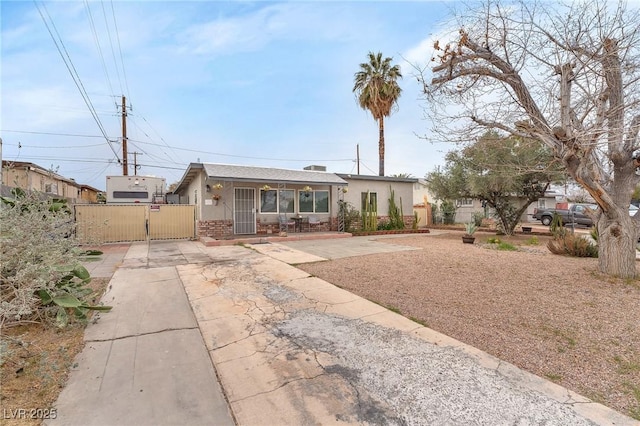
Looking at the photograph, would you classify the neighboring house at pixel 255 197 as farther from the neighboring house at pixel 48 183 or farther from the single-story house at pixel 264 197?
the neighboring house at pixel 48 183

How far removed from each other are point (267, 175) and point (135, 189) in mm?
7702

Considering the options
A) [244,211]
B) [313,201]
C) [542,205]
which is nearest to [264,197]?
[244,211]

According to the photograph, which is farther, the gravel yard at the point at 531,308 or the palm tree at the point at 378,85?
the palm tree at the point at 378,85

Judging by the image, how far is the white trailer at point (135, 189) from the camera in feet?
50.9

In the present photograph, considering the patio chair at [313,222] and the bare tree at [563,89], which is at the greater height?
the bare tree at [563,89]

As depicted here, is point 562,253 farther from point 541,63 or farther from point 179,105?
point 179,105

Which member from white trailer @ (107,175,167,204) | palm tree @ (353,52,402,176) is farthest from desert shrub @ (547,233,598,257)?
white trailer @ (107,175,167,204)

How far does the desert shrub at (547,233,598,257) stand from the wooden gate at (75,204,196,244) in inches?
520

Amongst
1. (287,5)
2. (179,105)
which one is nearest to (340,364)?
(287,5)

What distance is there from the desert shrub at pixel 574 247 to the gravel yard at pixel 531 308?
0.58m

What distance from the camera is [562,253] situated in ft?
29.5

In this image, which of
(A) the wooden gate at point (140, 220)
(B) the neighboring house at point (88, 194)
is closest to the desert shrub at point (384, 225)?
(A) the wooden gate at point (140, 220)

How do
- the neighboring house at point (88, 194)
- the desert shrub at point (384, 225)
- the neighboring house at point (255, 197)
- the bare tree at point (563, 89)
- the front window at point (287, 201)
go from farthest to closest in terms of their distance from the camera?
the neighboring house at point (88, 194) < the desert shrub at point (384, 225) < the front window at point (287, 201) < the neighboring house at point (255, 197) < the bare tree at point (563, 89)

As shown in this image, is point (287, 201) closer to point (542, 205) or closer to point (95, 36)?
point (95, 36)
